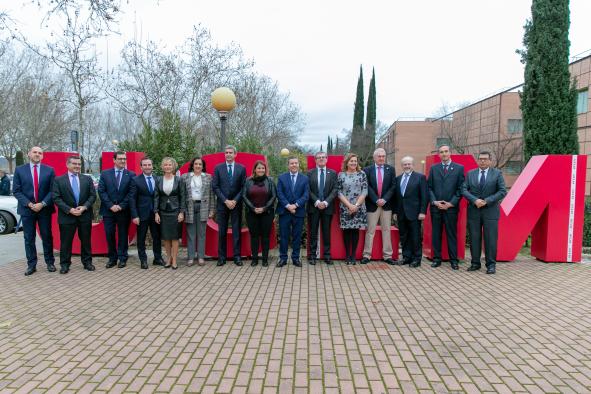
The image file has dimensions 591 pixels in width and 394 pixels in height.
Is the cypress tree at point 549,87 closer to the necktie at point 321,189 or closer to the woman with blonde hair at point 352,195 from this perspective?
the woman with blonde hair at point 352,195

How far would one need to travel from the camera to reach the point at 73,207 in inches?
278

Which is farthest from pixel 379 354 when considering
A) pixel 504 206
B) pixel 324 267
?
pixel 504 206

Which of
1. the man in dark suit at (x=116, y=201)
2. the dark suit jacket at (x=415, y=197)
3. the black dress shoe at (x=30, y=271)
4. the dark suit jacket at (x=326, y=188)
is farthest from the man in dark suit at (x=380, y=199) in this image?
the black dress shoe at (x=30, y=271)

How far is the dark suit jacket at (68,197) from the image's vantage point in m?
6.94

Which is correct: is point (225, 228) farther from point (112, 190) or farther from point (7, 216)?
point (7, 216)

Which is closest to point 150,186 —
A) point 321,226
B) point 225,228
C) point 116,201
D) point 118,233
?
point 116,201

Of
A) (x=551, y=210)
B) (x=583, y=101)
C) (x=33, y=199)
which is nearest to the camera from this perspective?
(x=33, y=199)

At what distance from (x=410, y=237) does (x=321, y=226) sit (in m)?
1.63

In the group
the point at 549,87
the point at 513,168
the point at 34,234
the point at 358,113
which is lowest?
the point at 34,234

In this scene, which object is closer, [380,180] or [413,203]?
[413,203]

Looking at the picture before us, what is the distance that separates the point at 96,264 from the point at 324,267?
13.6 feet

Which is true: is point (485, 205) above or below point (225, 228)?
above

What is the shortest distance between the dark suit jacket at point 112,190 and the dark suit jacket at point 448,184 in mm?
5323

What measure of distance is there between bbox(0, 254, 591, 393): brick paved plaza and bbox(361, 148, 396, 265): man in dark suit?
3.34ft
